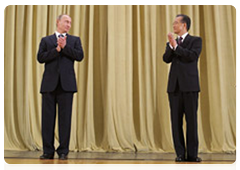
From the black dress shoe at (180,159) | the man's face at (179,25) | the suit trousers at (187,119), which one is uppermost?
the man's face at (179,25)

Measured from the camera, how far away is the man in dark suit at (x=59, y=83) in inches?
124

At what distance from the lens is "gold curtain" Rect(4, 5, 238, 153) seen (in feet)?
14.4

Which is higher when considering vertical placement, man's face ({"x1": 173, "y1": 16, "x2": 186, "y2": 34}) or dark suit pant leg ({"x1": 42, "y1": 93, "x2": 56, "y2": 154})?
man's face ({"x1": 173, "y1": 16, "x2": 186, "y2": 34})

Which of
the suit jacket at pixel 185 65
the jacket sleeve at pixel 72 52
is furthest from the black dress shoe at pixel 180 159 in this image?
the jacket sleeve at pixel 72 52

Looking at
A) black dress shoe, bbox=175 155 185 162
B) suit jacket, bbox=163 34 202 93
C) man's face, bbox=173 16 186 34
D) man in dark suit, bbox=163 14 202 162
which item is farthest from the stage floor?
man's face, bbox=173 16 186 34

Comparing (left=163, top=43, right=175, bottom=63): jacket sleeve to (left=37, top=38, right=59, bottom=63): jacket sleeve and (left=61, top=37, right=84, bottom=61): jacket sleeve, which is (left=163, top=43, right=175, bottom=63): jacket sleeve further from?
(left=37, top=38, right=59, bottom=63): jacket sleeve

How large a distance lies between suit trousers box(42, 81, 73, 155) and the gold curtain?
3.85ft

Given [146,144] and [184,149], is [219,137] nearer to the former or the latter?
[146,144]

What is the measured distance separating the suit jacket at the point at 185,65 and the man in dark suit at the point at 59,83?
2.84 ft

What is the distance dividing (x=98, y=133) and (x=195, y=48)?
194cm

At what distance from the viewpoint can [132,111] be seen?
4445mm

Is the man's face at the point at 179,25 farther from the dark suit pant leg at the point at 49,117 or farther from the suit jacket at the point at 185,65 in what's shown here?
the dark suit pant leg at the point at 49,117
